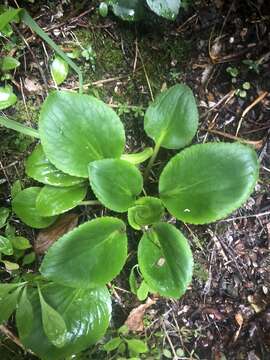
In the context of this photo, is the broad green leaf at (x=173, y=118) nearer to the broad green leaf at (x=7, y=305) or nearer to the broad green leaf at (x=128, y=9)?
the broad green leaf at (x=128, y=9)

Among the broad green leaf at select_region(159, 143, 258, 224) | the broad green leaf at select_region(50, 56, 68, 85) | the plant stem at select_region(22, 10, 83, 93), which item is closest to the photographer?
the broad green leaf at select_region(159, 143, 258, 224)

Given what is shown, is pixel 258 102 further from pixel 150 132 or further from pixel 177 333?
pixel 177 333

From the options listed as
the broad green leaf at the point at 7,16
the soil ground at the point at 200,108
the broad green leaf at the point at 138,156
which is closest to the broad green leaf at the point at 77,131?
the broad green leaf at the point at 138,156

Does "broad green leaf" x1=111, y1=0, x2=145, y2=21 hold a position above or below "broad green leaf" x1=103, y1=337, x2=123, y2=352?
Answer: above

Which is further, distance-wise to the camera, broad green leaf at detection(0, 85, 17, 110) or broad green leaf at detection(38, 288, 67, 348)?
broad green leaf at detection(0, 85, 17, 110)

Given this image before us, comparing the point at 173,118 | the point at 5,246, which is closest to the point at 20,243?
the point at 5,246

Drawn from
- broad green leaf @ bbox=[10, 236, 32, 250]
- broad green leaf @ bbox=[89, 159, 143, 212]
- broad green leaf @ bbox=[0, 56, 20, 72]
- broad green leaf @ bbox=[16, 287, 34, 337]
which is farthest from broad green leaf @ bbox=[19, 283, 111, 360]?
broad green leaf @ bbox=[0, 56, 20, 72]

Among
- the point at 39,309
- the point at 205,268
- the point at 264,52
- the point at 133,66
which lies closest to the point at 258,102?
the point at 264,52

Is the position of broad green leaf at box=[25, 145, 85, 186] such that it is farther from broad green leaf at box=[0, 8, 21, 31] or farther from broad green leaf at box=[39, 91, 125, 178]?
broad green leaf at box=[0, 8, 21, 31]
